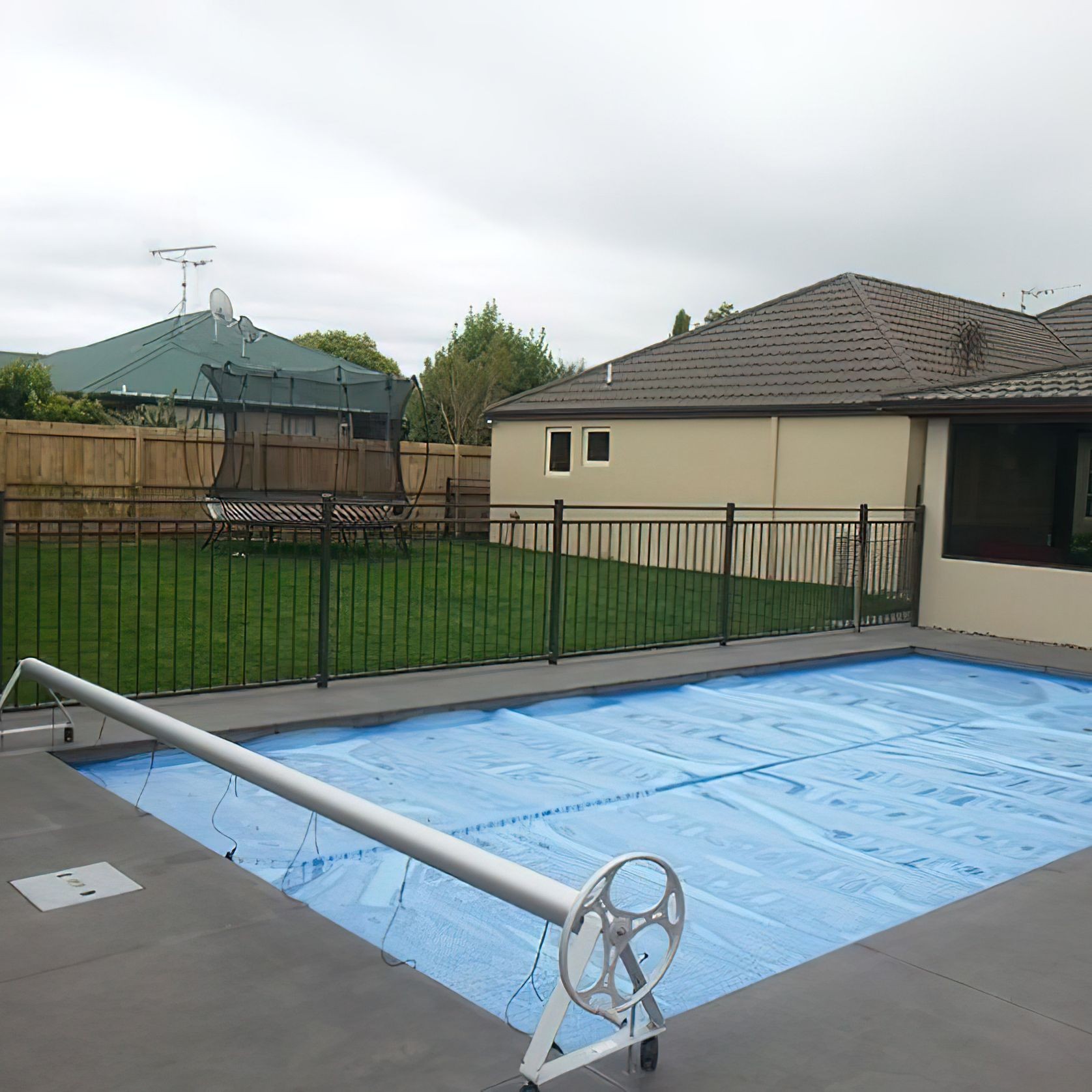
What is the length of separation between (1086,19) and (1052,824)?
10.5m

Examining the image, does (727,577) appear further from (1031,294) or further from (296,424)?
(1031,294)

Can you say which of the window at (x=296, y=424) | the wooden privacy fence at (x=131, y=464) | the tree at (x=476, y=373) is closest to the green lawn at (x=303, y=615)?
the wooden privacy fence at (x=131, y=464)

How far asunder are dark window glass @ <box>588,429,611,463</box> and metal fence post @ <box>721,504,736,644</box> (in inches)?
365

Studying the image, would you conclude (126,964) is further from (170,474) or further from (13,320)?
(13,320)

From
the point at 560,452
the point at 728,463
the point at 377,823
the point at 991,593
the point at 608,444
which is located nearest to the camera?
the point at 377,823

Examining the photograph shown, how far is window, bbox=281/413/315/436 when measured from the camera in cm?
1905

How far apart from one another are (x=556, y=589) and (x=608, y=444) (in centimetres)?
1085

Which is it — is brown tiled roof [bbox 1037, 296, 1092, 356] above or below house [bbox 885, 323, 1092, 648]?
above

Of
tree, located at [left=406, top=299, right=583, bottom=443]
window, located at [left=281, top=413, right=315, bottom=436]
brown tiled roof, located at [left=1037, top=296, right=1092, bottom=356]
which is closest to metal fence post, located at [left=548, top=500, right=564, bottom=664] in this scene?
window, located at [left=281, top=413, right=315, bottom=436]

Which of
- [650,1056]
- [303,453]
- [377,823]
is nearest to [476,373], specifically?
[303,453]

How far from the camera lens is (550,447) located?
2058 centimetres

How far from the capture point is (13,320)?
42.4 m

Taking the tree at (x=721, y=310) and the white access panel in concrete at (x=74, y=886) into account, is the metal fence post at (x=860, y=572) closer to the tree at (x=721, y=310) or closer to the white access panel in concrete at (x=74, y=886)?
the white access panel in concrete at (x=74, y=886)

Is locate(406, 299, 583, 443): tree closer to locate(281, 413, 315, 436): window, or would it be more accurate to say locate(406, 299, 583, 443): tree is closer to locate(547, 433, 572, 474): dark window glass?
locate(281, 413, 315, 436): window
